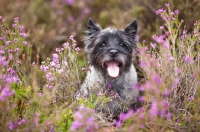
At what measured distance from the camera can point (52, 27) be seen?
35.0ft

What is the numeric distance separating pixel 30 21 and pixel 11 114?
7.05m

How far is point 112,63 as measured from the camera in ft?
17.6

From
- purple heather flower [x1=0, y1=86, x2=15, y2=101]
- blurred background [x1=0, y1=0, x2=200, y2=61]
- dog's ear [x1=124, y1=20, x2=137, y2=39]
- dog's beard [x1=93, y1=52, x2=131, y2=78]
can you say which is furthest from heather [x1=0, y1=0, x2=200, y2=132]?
blurred background [x1=0, y1=0, x2=200, y2=61]

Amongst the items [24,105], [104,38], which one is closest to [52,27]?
[104,38]

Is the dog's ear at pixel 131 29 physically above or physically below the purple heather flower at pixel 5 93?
above

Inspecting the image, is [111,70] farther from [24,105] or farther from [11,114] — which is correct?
[11,114]

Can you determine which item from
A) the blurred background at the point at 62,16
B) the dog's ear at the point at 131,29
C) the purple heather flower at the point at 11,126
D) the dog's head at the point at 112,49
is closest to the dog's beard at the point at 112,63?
the dog's head at the point at 112,49

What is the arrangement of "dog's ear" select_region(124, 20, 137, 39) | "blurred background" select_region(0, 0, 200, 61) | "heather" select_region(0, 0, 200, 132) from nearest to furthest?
"heather" select_region(0, 0, 200, 132), "dog's ear" select_region(124, 20, 137, 39), "blurred background" select_region(0, 0, 200, 61)

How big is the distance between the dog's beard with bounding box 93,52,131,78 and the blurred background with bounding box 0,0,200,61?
315 cm

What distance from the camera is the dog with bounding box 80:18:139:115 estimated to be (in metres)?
5.21

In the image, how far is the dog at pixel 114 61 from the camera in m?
5.21

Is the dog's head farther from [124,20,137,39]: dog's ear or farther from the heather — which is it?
the heather

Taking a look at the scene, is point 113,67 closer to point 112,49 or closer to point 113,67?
point 113,67

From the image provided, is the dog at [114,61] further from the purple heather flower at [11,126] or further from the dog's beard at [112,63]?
the purple heather flower at [11,126]
